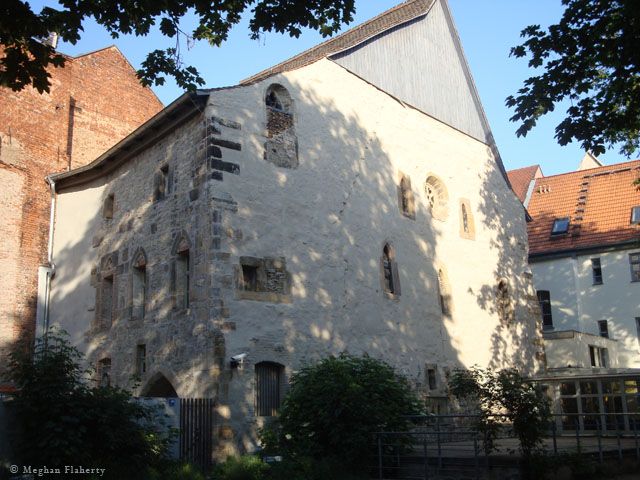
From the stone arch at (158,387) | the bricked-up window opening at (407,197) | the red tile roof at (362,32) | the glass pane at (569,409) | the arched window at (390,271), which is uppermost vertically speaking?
the red tile roof at (362,32)

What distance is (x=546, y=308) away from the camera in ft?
97.9

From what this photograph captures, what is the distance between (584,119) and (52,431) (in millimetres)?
9418

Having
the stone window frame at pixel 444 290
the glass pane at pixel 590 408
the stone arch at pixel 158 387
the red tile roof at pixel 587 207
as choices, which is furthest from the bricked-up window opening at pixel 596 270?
the stone arch at pixel 158 387

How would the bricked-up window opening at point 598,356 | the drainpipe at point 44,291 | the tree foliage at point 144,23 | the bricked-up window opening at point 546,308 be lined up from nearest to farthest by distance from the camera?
1. the tree foliage at point 144,23
2. the drainpipe at point 44,291
3. the bricked-up window opening at point 598,356
4. the bricked-up window opening at point 546,308

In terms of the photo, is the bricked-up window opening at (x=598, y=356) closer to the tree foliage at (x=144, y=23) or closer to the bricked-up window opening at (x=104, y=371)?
the bricked-up window opening at (x=104, y=371)

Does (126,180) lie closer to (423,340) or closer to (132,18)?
(423,340)

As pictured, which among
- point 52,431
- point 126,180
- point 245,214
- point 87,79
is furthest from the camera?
point 87,79

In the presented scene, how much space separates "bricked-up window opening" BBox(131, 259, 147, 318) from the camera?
17.2m

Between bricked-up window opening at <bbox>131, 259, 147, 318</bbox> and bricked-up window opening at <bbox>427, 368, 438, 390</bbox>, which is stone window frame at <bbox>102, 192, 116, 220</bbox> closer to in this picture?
bricked-up window opening at <bbox>131, 259, 147, 318</bbox>

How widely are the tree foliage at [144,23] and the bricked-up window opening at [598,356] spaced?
18972 mm

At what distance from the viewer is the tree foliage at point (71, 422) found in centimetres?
1088

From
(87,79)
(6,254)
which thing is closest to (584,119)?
(6,254)

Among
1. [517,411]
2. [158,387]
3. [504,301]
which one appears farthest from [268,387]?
[504,301]

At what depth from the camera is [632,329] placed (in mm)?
27672
